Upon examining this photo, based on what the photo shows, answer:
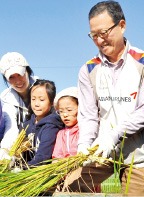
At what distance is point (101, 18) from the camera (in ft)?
9.02

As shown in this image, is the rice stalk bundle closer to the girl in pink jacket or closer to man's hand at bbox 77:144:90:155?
man's hand at bbox 77:144:90:155

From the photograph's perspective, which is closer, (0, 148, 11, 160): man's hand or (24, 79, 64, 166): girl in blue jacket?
(0, 148, 11, 160): man's hand

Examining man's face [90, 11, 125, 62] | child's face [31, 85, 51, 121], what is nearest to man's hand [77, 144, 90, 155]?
man's face [90, 11, 125, 62]

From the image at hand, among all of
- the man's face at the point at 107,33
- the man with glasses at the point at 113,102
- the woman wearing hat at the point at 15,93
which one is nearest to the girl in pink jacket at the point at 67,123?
the man with glasses at the point at 113,102

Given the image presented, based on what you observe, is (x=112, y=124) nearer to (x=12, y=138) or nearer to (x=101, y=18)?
(x=101, y=18)

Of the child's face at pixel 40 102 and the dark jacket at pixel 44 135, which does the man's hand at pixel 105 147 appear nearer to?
the dark jacket at pixel 44 135

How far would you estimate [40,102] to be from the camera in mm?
3736

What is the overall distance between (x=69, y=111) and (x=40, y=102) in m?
0.41

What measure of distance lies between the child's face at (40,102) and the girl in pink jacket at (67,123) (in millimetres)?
281

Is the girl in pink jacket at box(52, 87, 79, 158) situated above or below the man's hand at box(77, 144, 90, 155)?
above

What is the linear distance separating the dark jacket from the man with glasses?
60 cm

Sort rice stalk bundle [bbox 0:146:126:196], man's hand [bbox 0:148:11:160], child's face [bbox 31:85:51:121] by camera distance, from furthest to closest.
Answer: child's face [bbox 31:85:51:121] → man's hand [bbox 0:148:11:160] → rice stalk bundle [bbox 0:146:126:196]

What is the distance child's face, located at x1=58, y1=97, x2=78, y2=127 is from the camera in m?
3.41

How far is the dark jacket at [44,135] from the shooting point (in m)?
3.38
